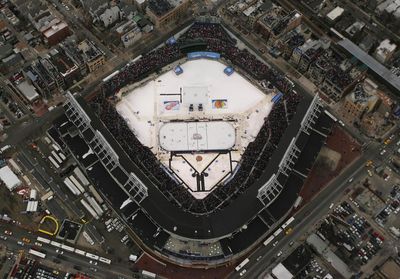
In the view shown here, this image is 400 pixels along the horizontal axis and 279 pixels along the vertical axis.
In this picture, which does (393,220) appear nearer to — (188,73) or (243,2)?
(188,73)

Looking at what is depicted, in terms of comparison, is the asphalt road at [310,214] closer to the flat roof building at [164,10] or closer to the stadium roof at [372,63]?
the stadium roof at [372,63]

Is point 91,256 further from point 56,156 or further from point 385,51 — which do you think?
point 385,51

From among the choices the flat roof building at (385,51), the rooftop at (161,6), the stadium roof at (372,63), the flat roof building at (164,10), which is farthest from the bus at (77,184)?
the flat roof building at (385,51)

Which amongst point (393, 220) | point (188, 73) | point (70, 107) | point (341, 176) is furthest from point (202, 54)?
point (393, 220)

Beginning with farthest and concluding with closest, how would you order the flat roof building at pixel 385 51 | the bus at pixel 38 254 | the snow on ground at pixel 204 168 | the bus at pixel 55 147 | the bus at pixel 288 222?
1. the flat roof building at pixel 385 51
2. the bus at pixel 55 147
3. the snow on ground at pixel 204 168
4. the bus at pixel 288 222
5. the bus at pixel 38 254

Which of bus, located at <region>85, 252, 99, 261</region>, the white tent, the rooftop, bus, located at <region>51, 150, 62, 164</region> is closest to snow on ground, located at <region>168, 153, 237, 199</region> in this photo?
bus, located at <region>85, 252, 99, 261</region>

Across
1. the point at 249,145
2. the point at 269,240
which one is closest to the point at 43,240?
the point at 269,240

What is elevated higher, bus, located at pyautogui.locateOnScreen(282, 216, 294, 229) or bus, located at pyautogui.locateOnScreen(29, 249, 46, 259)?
bus, located at pyautogui.locateOnScreen(29, 249, 46, 259)

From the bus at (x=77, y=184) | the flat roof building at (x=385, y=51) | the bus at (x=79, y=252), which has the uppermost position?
the bus at (x=77, y=184)

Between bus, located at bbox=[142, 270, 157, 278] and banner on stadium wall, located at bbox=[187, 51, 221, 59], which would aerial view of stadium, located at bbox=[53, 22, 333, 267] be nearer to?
banner on stadium wall, located at bbox=[187, 51, 221, 59]
